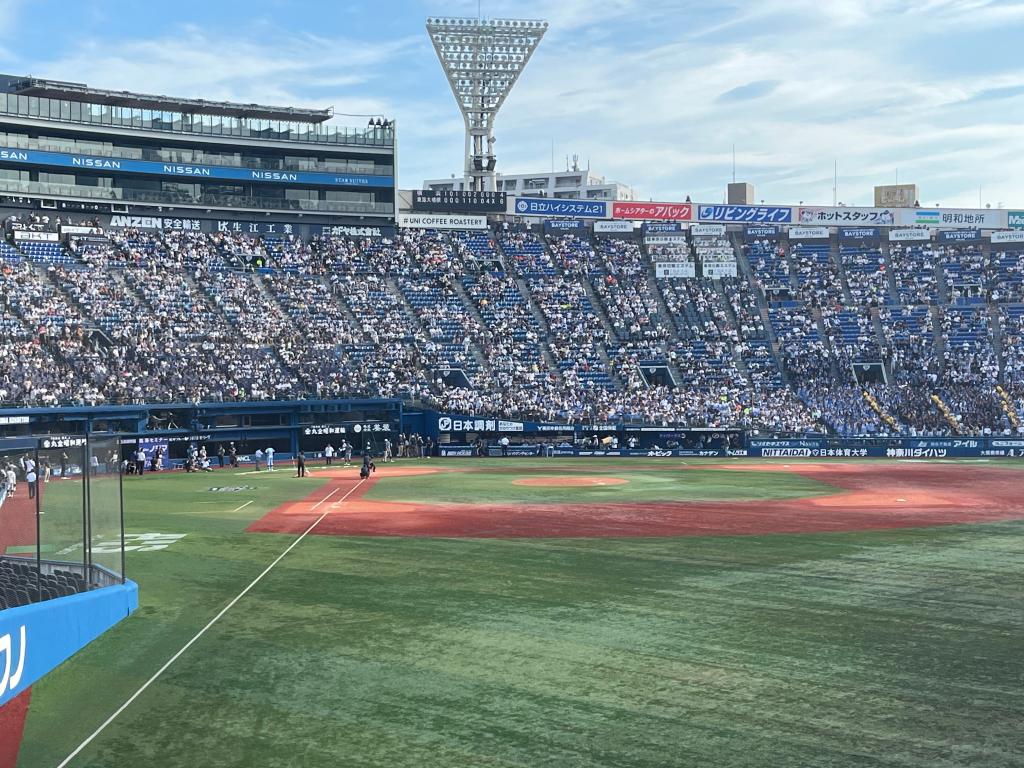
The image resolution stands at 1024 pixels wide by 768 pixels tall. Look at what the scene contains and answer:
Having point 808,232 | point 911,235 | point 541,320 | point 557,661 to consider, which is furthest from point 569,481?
point 911,235

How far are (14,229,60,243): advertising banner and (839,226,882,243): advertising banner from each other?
199 ft

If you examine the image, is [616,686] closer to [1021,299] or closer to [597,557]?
[597,557]

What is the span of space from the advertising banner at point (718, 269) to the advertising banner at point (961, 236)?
18.2 metres

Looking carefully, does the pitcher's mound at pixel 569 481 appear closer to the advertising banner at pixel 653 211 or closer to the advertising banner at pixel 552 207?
the advertising banner at pixel 552 207

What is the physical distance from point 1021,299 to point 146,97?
221 feet

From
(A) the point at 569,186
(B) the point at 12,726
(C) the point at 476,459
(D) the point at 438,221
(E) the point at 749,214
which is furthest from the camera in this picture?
(A) the point at 569,186

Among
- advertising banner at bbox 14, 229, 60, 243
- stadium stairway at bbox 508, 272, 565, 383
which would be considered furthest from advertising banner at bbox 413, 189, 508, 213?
advertising banner at bbox 14, 229, 60, 243

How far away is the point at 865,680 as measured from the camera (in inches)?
511

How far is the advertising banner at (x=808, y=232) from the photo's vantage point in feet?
259

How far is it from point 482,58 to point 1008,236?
4564 cm

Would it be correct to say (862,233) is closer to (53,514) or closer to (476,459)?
(476,459)

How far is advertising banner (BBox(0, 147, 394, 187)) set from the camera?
215 feet

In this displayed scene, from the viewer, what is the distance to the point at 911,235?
3083 inches

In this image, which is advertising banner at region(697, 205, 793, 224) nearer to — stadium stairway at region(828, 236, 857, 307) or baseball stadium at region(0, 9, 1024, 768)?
baseball stadium at region(0, 9, 1024, 768)
